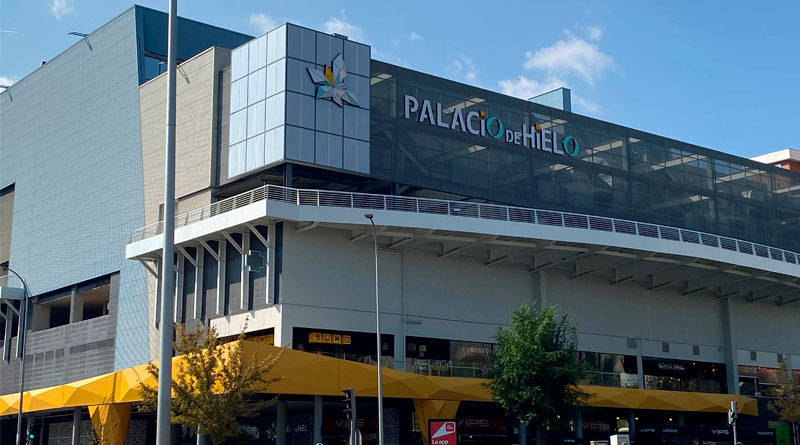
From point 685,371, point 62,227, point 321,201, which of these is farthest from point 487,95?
point 62,227

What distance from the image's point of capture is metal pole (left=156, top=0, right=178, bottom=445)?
65.7 feet

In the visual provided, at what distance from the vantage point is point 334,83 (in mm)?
50688

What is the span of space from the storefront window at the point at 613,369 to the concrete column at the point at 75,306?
1316 inches

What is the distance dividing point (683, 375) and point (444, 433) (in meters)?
32.9

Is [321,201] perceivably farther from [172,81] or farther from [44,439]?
[44,439]

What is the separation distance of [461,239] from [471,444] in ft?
36.0

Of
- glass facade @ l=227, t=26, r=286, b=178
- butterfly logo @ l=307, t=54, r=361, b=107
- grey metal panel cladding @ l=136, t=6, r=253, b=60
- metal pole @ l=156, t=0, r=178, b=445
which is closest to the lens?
metal pole @ l=156, t=0, r=178, b=445

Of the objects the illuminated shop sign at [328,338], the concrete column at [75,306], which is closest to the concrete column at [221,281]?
the illuminated shop sign at [328,338]

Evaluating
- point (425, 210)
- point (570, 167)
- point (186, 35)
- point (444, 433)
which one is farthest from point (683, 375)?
point (186, 35)

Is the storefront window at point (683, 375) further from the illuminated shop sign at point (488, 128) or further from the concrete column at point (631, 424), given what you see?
the illuminated shop sign at point (488, 128)

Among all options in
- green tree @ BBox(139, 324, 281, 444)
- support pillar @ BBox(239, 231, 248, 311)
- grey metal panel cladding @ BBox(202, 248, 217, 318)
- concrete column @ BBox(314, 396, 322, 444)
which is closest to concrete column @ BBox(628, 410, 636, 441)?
concrete column @ BBox(314, 396, 322, 444)

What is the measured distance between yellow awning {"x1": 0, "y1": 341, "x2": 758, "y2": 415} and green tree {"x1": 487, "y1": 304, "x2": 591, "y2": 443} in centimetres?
314

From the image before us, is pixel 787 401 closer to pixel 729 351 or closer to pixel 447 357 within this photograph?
pixel 729 351

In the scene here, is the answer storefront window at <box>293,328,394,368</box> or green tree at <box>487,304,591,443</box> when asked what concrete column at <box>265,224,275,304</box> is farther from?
green tree at <box>487,304,591,443</box>
